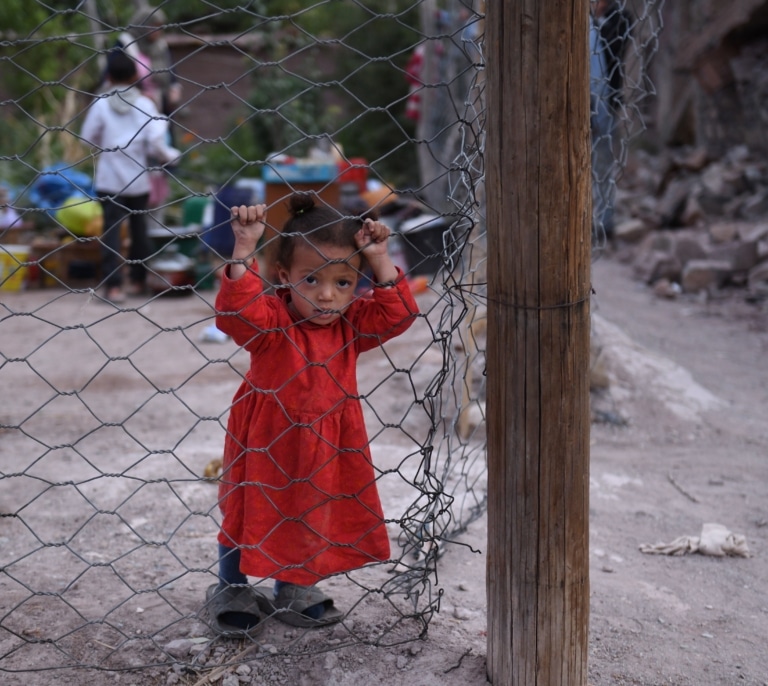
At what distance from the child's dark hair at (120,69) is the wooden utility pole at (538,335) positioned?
481cm

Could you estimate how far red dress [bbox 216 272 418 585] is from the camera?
2.11m

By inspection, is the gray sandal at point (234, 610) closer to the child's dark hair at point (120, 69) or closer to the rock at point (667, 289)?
the child's dark hair at point (120, 69)

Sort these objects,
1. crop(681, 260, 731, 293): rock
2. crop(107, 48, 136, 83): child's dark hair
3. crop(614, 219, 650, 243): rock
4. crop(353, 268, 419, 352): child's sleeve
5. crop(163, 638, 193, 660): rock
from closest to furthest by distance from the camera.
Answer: crop(353, 268, 419, 352): child's sleeve
crop(163, 638, 193, 660): rock
crop(107, 48, 136, 83): child's dark hair
crop(681, 260, 731, 293): rock
crop(614, 219, 650, 243): rock

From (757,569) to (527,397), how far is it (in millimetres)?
1538

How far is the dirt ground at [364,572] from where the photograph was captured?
2150 millimetres

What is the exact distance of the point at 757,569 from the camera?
288cm

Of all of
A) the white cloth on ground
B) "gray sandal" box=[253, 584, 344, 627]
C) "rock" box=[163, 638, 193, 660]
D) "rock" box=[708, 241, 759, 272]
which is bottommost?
the white cloth on ground

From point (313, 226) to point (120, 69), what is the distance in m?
4.49

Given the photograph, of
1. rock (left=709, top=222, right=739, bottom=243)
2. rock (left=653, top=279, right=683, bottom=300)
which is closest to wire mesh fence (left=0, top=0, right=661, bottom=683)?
rock (left=653, top=279, right=683, bottom=300)

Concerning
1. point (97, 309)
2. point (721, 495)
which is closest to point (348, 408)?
point (721, 495)

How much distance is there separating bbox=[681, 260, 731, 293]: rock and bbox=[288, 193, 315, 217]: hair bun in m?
5.84

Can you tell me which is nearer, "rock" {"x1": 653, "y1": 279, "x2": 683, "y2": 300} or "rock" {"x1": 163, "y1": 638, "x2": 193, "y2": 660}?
"rock" {"x1": 163, "y1": 638, "x2": 193, "y2": 660}

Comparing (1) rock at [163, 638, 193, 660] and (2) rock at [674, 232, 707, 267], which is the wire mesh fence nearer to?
(1) rock at [163, 638, 193, 660]

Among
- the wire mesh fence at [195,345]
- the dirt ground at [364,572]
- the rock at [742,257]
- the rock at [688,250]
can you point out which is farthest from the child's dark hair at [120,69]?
the rock at [742,257]
